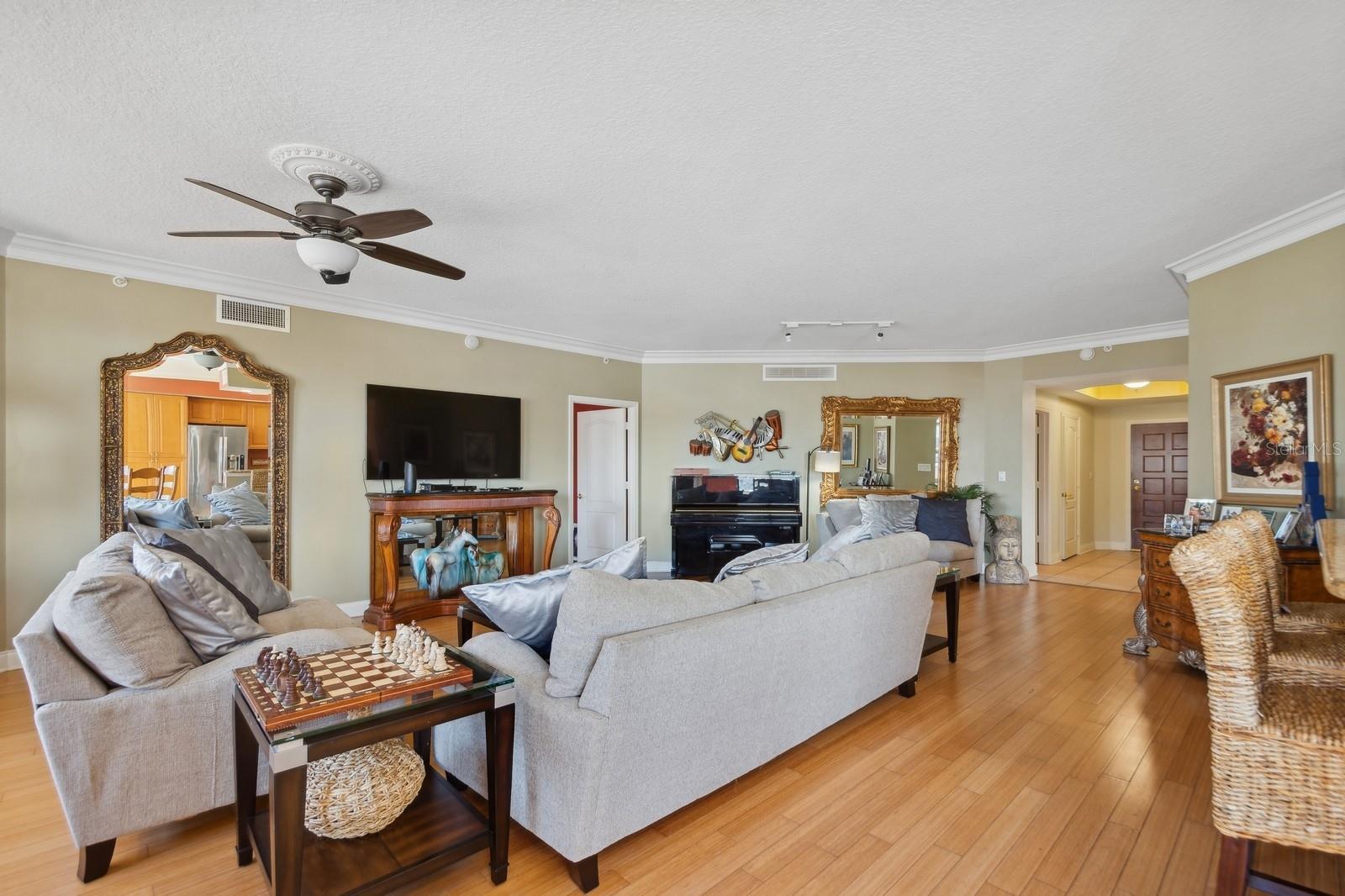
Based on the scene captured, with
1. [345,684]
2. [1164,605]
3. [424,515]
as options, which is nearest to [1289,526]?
[1164,605]

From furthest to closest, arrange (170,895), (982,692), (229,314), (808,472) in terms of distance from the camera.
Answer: (808,472) < (229,314) < (982,692) < (170,895)

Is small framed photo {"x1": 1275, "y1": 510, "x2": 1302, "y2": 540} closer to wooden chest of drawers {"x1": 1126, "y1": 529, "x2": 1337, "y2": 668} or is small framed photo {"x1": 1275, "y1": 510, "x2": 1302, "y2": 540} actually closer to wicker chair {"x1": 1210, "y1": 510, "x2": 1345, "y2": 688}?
wooden chest of drawers {"x1": 1126, "y1": 529, "x2": 1337, "y2": 668}

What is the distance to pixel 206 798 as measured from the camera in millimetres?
1906

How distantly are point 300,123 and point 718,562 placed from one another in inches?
201

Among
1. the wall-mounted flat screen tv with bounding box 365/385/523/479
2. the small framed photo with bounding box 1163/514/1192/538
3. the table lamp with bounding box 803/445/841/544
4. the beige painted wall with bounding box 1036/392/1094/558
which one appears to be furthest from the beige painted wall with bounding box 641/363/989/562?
the small framed photo with bounding box 1163/514/1192/538

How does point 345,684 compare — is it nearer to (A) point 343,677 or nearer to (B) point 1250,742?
(A) point 343,677

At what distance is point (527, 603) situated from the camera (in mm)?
2020

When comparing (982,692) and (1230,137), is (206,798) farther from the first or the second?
(1230,137)

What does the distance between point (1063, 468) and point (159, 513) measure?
A: 9240 millimetres

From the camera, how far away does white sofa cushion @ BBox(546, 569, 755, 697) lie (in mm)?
1768

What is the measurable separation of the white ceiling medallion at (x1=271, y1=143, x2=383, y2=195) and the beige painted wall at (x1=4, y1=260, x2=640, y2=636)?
2.18 meters

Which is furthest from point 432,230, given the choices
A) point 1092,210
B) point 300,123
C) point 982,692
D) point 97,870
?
point 982,692

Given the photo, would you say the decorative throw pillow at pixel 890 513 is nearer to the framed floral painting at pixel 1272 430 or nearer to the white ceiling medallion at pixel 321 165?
the framed floral painting at pixel 1272 430

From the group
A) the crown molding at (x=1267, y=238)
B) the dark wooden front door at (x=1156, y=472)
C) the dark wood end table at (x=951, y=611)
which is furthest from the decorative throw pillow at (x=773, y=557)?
the dark wooden front door at (x=1156, y=472)
